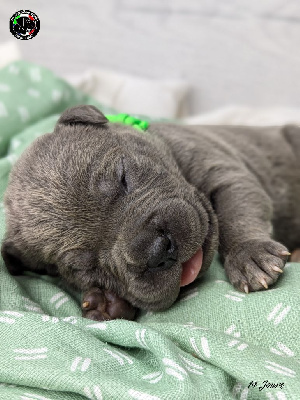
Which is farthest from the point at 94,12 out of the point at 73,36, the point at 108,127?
the point at 108,127

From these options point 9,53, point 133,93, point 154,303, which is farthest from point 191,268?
point 9,53

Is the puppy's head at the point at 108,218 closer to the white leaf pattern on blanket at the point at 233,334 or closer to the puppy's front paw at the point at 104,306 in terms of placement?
the puppy's front paw at the point at 104,306

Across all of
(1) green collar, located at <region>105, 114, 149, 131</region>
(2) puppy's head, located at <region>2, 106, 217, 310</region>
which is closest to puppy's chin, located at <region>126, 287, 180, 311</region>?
(2) puppy's head, located at <region>2, 106, 217, 310</region>

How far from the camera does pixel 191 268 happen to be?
86.9 inches

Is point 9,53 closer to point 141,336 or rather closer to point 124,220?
point 124,220

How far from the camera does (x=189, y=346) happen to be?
1832 millimetres

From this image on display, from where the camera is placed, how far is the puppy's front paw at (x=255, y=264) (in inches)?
84.0

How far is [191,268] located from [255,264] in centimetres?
28

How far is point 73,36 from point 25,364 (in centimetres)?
435

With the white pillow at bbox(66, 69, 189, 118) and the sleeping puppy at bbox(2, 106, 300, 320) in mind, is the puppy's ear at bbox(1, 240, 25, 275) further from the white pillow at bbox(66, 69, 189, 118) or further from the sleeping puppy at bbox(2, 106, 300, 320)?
A: the white pillow at bbox(66, 69, 189, 118)

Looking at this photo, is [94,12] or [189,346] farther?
[94,12]

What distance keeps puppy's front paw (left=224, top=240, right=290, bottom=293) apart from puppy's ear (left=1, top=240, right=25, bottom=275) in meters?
0.99

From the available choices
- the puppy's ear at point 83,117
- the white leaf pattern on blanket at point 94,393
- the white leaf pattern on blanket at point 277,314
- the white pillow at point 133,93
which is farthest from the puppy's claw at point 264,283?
the white pillow at point 133,93

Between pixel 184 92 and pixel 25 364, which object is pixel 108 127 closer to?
pixel 25 364
